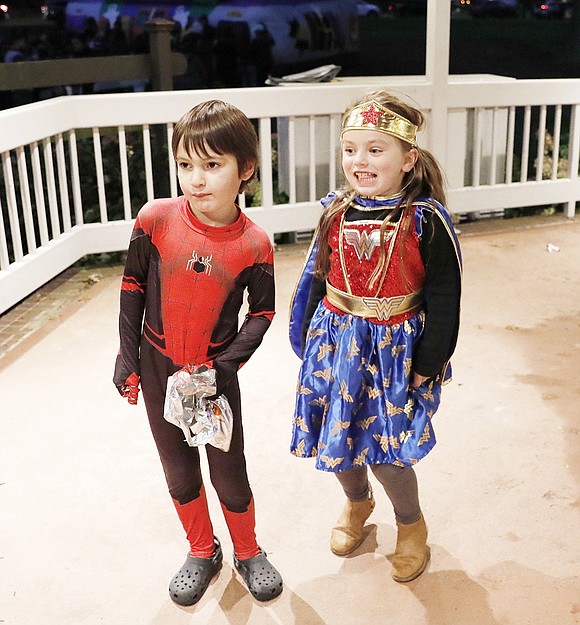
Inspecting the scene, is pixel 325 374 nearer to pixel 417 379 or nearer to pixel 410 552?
pixel 417 379

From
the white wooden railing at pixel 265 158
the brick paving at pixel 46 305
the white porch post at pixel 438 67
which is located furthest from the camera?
the white porch post at pixel 438 67

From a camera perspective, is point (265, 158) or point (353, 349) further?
point (265, 158)

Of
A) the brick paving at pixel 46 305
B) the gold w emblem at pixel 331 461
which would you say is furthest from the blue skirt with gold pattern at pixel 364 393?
the brick paving at pixel 46 305

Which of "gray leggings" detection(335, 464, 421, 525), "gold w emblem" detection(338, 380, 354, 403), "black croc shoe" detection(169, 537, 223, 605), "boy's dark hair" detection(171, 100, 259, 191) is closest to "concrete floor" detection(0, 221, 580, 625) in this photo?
"black croc shoe" detection(169, 537, 223, 605)

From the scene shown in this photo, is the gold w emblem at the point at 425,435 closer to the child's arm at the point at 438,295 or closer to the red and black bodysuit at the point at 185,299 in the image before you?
the child's arm at the point at 438,295

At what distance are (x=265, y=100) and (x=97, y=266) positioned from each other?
4.60ft

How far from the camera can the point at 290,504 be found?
2.50 metres

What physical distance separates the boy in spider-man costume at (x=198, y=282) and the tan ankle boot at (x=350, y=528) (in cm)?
40

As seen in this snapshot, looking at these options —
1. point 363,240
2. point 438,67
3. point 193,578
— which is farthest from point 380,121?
point 438,67

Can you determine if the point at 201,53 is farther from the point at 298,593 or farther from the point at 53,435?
the point at 298,593

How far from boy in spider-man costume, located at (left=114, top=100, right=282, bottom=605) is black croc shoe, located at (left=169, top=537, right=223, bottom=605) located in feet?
0.76

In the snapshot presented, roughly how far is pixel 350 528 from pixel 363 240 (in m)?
0.84

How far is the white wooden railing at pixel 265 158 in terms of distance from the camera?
4.23 meters

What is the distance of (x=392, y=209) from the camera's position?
191cm
